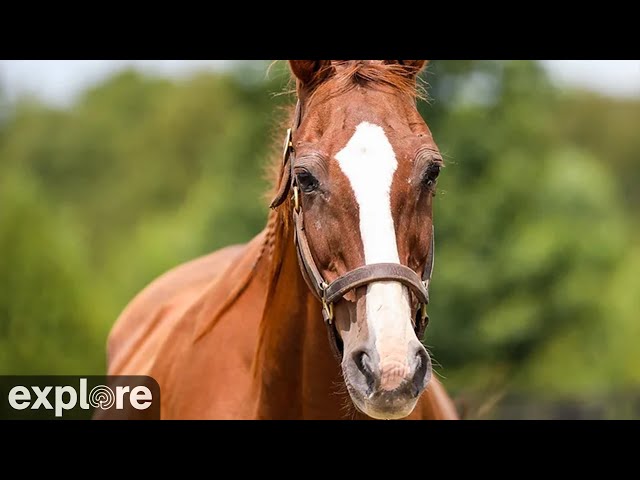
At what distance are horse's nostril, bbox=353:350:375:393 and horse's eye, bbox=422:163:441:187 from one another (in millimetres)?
654

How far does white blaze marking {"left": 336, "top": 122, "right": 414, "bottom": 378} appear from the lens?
9.98 ft

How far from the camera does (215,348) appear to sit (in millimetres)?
4133

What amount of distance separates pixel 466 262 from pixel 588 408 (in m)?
3.82

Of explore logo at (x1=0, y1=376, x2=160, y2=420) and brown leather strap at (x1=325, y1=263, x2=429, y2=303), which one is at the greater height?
explore logo at (x1=0, y1=376, x2=160, y2=420)

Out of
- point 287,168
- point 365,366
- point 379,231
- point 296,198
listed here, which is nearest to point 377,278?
point 379,231

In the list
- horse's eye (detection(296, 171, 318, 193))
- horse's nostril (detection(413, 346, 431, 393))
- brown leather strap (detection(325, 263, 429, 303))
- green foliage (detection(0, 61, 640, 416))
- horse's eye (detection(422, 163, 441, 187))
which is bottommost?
horse's nostril (detection(413, 346, 431, 393))

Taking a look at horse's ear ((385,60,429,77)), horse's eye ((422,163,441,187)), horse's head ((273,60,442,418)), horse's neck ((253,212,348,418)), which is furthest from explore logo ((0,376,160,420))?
horse's ear ((385,60,429,77))

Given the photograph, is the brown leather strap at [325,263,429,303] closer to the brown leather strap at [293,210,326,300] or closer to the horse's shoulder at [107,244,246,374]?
the brown leather strap at [293,210,326,300]

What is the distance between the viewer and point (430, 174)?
133 inches

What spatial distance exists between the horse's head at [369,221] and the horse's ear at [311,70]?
7cm

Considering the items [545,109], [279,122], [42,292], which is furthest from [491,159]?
[279,122]

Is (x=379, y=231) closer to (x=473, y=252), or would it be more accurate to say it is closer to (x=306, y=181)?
(x=306, y=181)

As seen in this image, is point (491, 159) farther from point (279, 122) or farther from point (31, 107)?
point (31, 107)

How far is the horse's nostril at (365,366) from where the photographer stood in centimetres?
309
